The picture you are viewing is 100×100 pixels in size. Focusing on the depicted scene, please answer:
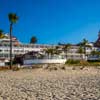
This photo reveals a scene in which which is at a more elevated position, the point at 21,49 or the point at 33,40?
the point at 33,40

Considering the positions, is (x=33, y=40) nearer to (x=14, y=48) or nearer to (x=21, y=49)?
(x=21, y=49)

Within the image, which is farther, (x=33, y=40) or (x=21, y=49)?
(x=33, y=40)

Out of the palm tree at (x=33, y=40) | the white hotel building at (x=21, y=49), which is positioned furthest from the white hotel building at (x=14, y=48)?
the palm tree at (x=33, y=40)

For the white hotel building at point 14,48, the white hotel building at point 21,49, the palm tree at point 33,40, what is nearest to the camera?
the white hotel building at point 14,48

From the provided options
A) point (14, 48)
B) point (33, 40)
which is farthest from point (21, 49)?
point (33, 40)

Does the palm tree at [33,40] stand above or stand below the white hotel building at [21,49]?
above

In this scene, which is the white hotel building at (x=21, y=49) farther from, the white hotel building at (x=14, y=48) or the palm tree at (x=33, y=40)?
the palm tree at (x=33, y=40)

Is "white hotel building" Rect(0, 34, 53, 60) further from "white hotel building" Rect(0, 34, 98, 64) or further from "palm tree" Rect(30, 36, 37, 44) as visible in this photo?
"palm tree" Rect(30, 36, 37, 44)

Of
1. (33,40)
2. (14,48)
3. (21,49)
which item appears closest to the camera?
(14,48)

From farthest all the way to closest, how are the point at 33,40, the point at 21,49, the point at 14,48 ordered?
the point at 33,40 < the point at 21,49 < the point at 14,48

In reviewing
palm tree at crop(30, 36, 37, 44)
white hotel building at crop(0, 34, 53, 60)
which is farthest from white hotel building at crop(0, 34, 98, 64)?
palm tree at crop(30, 36, 37, 44)

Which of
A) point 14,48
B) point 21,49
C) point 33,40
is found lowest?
point 21,49

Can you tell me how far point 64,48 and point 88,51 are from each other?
42.2 ft

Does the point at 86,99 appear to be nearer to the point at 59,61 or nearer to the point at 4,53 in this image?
the point at 59,61
